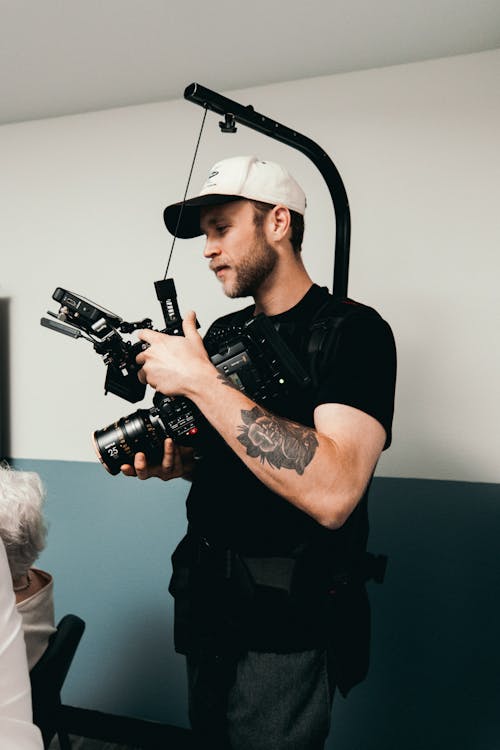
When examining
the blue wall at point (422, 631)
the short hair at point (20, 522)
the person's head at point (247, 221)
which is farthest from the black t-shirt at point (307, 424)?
the blue wall at point (422, 631)

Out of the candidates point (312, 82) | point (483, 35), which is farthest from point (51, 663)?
point (483, 35)

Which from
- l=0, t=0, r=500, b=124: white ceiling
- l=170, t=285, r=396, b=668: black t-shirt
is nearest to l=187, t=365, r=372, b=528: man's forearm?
l=170, t=285, r=396, b=668: black t-shirt

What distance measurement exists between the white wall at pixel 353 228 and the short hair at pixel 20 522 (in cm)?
73

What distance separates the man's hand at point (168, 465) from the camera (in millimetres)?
1032

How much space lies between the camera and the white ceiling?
1416 millimetres

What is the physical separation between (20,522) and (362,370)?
86 cm

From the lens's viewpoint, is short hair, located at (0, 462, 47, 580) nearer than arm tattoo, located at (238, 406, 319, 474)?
No

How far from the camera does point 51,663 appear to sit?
124 centimetres

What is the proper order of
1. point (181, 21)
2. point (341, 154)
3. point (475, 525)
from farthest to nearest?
point (341, 154) → point (475, 525) → point (181, 21)

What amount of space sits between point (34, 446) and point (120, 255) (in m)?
0.83

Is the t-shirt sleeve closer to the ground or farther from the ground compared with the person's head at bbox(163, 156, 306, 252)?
closer to the ground

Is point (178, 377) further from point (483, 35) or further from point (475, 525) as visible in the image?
point (483, 35)

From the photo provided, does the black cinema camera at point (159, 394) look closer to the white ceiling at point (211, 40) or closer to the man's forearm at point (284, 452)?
the man's forearm at point (284, 452)

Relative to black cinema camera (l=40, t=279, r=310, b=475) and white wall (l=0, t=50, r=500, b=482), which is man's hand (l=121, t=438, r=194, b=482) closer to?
black cinema camera (l=40, t=279, r=310, b=475)
